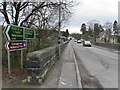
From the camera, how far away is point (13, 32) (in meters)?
8.70

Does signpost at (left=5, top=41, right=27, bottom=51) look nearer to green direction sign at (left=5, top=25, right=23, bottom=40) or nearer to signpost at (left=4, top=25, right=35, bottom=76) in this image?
signpost at (left=4, top=25, right=35, bottom=76)

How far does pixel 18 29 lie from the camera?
365 inches

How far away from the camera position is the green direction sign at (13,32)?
8203 millimetres

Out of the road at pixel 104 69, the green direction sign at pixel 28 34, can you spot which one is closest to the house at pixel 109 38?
the road at pixel 104 69

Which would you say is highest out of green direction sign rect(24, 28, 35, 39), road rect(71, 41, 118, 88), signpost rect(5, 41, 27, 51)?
green direction sign rect(24, 28, 35, 39)

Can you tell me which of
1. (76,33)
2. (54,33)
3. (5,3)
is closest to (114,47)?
(54,33)

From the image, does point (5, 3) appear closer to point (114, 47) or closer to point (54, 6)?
point (54, 6)

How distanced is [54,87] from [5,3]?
8.85 meters

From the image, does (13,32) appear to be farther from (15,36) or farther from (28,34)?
(28,34)

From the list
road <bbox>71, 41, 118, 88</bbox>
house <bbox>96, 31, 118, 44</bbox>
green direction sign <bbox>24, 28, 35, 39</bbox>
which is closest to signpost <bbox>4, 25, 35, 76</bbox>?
green direction sign <bbox>24, 28, 35, 39</bbox>

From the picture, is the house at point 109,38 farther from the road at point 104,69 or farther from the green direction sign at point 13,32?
the green direction sign at point 13,32

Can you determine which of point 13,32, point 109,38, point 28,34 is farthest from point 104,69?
point 109,38

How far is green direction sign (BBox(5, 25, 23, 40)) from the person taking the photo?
8203 millimetres

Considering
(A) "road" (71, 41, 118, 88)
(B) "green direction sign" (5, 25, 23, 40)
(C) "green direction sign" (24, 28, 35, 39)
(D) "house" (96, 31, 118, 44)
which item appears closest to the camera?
(B) "green direction sign" (5, 25, 23, 40)
